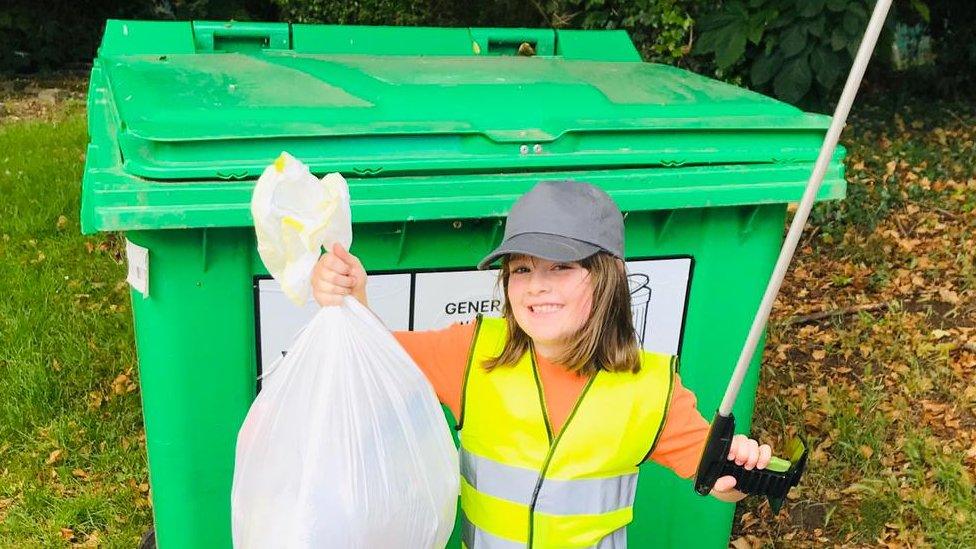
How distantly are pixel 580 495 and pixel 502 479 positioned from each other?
0.13 metres

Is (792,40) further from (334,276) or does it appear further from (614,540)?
(334,276)

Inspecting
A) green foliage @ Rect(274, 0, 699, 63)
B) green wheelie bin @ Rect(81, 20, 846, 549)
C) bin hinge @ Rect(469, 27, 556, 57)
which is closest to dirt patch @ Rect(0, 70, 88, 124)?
green foliage @ Rect(274, 0, 699, 63)

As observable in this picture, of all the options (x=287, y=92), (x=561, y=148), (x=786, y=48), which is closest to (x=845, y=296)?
(x=786, y=48)

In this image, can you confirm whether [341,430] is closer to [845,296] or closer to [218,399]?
[218,399]

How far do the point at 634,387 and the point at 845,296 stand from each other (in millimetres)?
2909

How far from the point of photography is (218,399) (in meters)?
1.83

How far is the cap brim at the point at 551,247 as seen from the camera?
1464mm

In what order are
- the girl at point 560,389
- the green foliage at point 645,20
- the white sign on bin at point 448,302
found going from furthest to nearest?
the green foliage at point 645,20 < the white sign on bin at point 448,302 < the girl at point 560,389

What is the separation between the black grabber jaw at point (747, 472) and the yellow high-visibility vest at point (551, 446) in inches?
6.0

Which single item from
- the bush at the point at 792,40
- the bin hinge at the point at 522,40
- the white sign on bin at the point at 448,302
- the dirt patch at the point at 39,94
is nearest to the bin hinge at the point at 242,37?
the bin hinge at the point at 522,40

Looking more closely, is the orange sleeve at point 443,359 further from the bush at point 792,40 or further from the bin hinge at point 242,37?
the bush at point 792,40

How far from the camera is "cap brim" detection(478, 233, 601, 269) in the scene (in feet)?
4.80

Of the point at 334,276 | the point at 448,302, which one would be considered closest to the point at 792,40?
the point at 448,302

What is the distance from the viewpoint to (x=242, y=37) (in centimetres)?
260
